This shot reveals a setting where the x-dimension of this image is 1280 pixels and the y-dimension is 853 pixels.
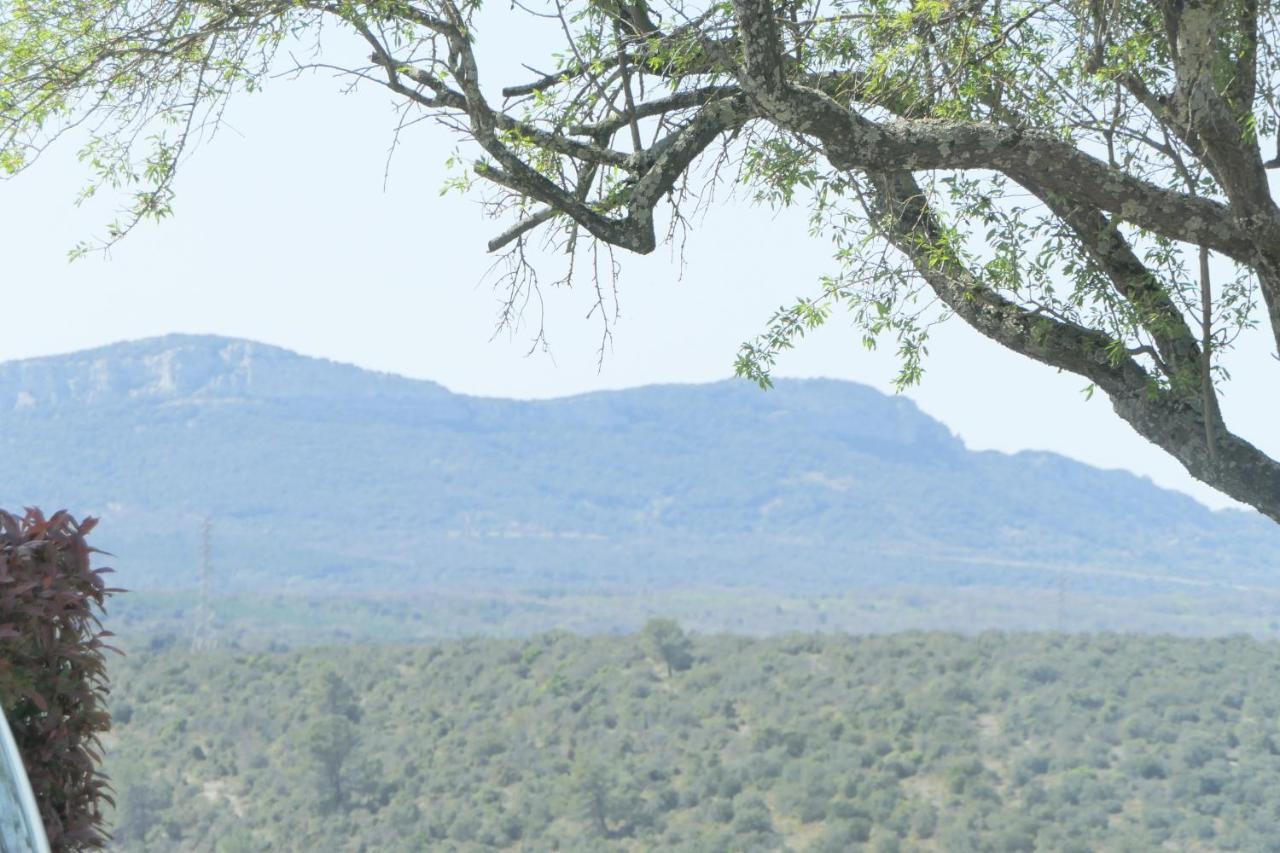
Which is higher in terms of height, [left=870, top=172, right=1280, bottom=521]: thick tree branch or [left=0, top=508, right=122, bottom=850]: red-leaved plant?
[left=870, top=172, right=1280, bottom=521]: thick tree branch

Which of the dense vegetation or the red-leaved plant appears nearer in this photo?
the red-leaved plant

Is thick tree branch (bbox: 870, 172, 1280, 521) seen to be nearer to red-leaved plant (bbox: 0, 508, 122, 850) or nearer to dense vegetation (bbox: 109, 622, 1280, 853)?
red-leaved plant (bbox: 0, 508, 122, 850)

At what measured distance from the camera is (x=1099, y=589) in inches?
7156

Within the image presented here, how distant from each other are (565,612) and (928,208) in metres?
132

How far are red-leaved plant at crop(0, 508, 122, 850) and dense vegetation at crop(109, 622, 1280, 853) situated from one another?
21.7 meters

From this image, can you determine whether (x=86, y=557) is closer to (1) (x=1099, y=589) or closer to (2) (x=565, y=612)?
(2) (x=565, y=612)

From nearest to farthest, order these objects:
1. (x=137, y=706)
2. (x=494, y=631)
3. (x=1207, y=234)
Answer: (x=1207, y=234), (x=137, y=706), (x=494, y=631)

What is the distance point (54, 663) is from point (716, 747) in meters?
27.2

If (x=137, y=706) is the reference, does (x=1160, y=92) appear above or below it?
above

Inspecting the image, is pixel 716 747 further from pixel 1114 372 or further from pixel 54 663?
pixel 54 663

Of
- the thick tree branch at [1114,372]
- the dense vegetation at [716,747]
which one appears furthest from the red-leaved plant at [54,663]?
the dense vegetation at [716,747]

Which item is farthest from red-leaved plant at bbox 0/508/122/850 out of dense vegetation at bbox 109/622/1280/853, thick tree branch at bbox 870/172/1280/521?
dense vegetation at bbox 109/622/1280/853

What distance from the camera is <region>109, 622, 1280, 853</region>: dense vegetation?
89.3ft

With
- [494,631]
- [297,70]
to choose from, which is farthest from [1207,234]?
[494,631]
